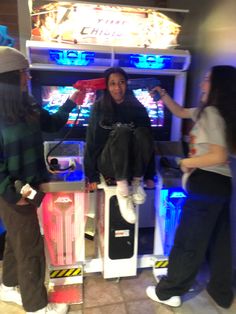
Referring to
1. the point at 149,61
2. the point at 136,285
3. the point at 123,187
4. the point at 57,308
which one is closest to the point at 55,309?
the point at 57,308

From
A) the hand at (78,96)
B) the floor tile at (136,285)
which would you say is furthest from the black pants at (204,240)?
the hand at (78,96)

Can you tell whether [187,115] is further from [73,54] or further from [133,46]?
[73,54]

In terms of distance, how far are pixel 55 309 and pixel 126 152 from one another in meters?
0.95

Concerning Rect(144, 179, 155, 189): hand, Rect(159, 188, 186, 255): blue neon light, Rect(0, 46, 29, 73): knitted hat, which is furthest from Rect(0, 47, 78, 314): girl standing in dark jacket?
Rect(159, 188, 186, 255): blue neon light

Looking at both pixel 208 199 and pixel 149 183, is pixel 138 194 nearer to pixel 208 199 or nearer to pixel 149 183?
pixel 149 183

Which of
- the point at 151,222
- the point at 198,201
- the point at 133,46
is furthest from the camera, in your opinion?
the point at 151,222

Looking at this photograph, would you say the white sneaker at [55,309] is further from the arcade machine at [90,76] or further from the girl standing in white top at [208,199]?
the girl standing in white top at [208,199]

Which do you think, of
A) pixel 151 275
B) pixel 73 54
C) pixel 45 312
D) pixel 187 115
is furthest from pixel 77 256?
pixel 73 54

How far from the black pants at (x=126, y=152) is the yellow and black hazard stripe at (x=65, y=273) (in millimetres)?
700

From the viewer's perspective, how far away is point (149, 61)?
2.03 m

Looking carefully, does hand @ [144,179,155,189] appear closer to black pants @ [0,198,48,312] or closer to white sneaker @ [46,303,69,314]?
black pants @ [0,198,48,312]

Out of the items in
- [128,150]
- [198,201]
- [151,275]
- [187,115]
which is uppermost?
[187,115]

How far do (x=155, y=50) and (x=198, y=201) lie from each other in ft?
3.40

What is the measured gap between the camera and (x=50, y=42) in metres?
1.89
